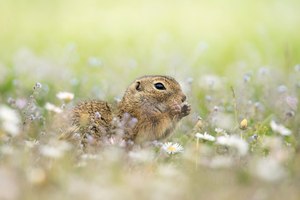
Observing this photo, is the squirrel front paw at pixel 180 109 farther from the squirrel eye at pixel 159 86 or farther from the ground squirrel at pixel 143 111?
the squirrel eye at pixel 159 86

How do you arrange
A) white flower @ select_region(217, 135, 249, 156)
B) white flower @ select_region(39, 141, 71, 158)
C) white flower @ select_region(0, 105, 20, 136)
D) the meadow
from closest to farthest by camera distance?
1. the meadow
2. white flower @ select_region(39, 141, 71, 158)
3. white flower @ select_region(0, 105, 20, 136)
4. white flower @ select_region(217, 135, 249, 156)

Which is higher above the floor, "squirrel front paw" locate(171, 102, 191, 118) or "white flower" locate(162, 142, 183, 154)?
"squirrel front paw" locate(171, 102, 191, 118)

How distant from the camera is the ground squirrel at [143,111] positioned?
20.4 feet

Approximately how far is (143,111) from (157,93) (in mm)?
257

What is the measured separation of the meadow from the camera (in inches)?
168

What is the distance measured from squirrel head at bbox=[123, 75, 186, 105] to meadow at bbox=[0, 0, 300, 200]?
32 centimetres

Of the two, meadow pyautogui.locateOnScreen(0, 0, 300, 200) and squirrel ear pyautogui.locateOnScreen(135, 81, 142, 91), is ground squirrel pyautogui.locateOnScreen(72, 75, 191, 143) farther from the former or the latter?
meadow pyautogui.locateOnScreen(0, 0, 300, 200)

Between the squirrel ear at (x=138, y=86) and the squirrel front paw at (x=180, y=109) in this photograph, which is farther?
the squirrel ear at (x=138, y=86)

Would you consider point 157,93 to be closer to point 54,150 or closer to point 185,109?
point 185,109

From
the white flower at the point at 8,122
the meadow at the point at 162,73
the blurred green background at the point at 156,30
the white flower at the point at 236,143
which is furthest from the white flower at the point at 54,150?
Result: the blurred green background at the point at 156,30

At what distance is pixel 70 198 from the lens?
13.0 ft

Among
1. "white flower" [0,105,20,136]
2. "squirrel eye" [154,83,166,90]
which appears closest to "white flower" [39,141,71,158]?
"white flower" [0,105,20,136]

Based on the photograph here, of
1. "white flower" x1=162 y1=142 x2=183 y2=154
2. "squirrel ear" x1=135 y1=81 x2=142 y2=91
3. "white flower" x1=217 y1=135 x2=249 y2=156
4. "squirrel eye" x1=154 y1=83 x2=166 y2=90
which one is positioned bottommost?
"white flower" x1=217 y1=135 x2=249 y2=156

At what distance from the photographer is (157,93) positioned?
696 cm
